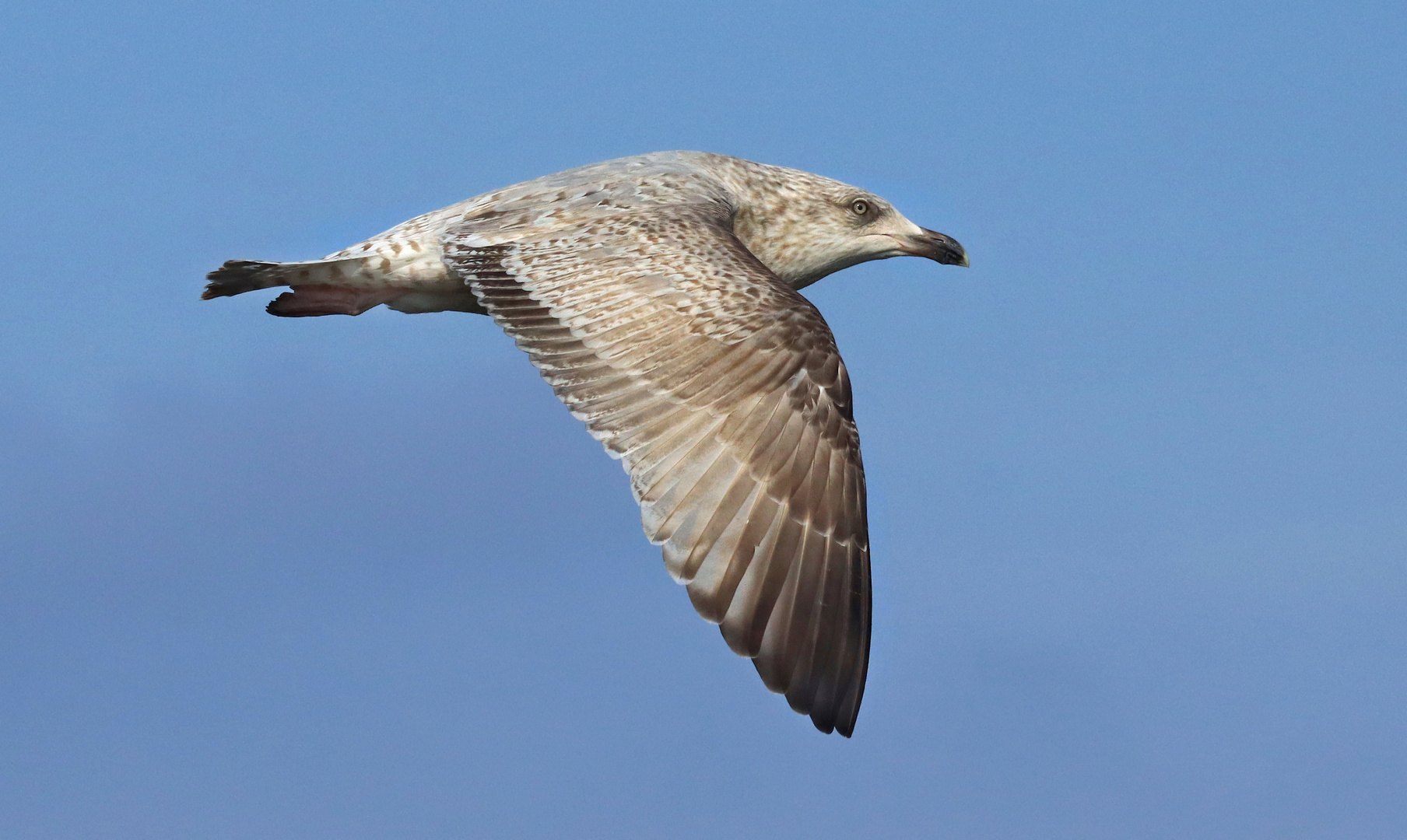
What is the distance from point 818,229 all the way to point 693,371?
4183 millimetres

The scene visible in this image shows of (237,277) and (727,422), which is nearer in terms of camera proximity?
(727,422)

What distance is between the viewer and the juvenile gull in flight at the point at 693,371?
927 cm

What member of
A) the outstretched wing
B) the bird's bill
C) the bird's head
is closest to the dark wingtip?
the outstretched wing

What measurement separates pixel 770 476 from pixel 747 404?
49 cm

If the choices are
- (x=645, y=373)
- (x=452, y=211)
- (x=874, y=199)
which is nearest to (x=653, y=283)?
(x=645, y=373)

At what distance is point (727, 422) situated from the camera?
9703 mm

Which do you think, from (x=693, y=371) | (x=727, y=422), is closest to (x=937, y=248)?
(x=693, y=371)

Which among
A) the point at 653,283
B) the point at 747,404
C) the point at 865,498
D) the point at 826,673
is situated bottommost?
the point at 826,673

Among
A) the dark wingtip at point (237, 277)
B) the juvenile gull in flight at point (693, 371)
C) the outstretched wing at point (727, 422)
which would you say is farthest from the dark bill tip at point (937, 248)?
the dark wingtip at point (237, 277)

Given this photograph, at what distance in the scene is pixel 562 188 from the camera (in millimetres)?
12195

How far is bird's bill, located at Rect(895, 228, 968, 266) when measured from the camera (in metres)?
14.1

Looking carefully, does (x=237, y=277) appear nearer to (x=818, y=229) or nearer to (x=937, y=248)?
(x=818, y=229)

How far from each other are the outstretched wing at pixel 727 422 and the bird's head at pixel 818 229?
243 cm

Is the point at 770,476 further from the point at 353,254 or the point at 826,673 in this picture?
the point at 353,254
